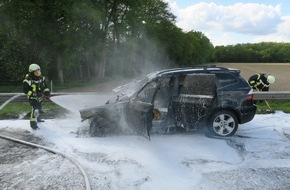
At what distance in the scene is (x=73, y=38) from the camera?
2833cm

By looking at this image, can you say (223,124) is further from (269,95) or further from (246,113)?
(269,95)

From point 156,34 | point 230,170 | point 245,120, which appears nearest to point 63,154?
point 230,170

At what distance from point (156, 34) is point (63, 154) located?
41.3 m

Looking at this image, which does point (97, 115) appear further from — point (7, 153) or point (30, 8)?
point (30, 8)

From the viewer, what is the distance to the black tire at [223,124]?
8.27m

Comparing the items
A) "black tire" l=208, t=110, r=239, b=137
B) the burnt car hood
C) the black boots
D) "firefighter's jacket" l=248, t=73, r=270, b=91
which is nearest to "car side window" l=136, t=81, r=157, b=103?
the burnt car hood

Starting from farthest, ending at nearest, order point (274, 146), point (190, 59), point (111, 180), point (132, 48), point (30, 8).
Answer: point (190, 59) → point (132, 48) → point (30, 8) → point (274, 146) → point (111, 180)

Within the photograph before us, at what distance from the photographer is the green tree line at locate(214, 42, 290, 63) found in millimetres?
63969

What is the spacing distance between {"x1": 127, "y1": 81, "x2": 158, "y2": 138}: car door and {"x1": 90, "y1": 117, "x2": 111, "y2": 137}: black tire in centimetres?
53

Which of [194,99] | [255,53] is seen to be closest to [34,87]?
[194,99]

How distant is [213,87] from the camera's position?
8.30 meters

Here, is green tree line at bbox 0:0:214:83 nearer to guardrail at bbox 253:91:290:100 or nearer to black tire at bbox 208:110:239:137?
guardrail at bbox 253:91:290:100

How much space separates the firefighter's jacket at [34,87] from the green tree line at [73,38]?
10126 millimetres

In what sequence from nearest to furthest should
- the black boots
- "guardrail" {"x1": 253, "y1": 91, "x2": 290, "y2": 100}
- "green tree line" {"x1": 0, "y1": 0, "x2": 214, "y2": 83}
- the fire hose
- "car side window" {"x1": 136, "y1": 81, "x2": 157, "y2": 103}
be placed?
the fire hose → "car side window" {"x1": 136, "y1": 81, "x2": 157, "y2": 103} → the black boots → "guardrail" {"x1": 253, "y1": 91, "x2": 290, "y2": 100} → "green tree line" {"x1": 0, "y1": 0, "x2": 214, "y2": 83}
